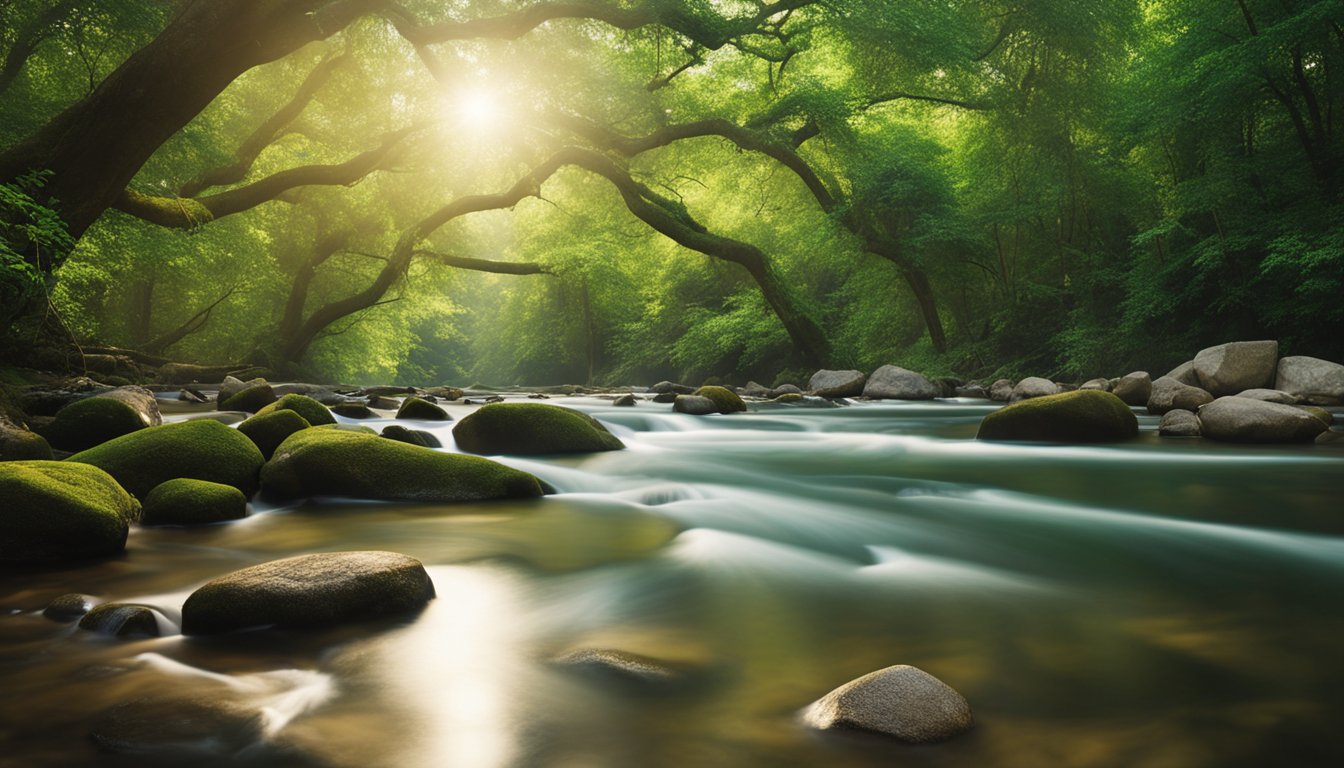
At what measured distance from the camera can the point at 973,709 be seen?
84.0 inches

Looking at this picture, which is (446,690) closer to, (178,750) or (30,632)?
(178,750)

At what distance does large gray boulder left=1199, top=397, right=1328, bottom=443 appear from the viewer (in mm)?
8359

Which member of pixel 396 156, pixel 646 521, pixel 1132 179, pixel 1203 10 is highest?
pixel 1203 10

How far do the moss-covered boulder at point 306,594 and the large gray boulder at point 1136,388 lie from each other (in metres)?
13.9

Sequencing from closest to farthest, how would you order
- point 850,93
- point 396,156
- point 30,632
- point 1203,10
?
point 30,632, point 1203,10, point 396,156, point 850,93

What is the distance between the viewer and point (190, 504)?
462cm

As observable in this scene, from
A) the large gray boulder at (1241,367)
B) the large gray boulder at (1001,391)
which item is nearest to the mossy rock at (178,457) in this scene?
the large gray boulder at (1241,367)

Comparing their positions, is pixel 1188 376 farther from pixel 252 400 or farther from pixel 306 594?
pixel 252 400

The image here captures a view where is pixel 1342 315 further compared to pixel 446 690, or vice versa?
pixel 1342 315

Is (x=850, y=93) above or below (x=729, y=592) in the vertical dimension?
above

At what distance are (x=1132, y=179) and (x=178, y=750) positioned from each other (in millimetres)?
23466

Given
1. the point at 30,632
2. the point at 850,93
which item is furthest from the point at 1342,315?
the point at 30,632

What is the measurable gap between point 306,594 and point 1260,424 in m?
9.67

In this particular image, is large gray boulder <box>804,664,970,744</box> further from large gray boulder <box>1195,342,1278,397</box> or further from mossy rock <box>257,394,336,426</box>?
large gray boulder <box>1195,342,1278,397</box>
